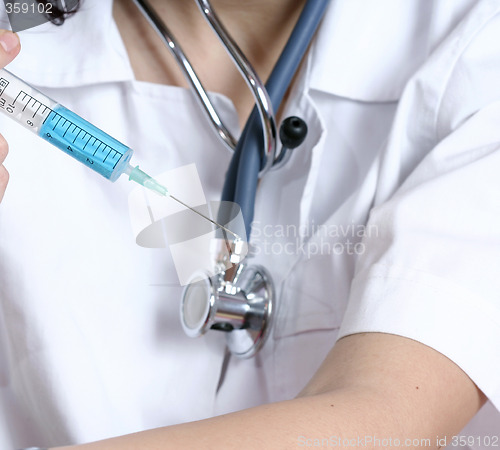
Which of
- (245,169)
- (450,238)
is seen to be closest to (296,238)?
(245,169)

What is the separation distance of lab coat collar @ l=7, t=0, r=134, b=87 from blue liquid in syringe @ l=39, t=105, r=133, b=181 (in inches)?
6.5

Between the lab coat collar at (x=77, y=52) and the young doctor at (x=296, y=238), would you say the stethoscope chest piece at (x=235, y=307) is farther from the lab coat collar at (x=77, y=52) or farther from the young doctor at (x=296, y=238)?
the lab coat collar at (x=77, y=52)

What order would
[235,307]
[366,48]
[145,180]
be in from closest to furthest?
[145,180]
[235,307]
[366,48]

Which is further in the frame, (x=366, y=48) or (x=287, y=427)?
(x=366, y=48)

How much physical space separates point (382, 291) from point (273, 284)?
0.69 ft

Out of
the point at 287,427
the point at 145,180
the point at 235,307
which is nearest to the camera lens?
the point at 287,427

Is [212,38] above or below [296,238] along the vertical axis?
above

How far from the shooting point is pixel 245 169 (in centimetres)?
73

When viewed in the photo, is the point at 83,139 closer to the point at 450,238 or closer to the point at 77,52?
the point at 77,52

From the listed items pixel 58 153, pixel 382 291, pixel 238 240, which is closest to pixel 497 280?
pixel 382 291

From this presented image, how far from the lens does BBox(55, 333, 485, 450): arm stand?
480mm

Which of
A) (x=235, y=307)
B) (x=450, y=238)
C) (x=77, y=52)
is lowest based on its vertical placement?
(x=235, y=307)

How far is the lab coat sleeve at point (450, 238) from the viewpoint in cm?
58

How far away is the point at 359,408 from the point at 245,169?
326mm
